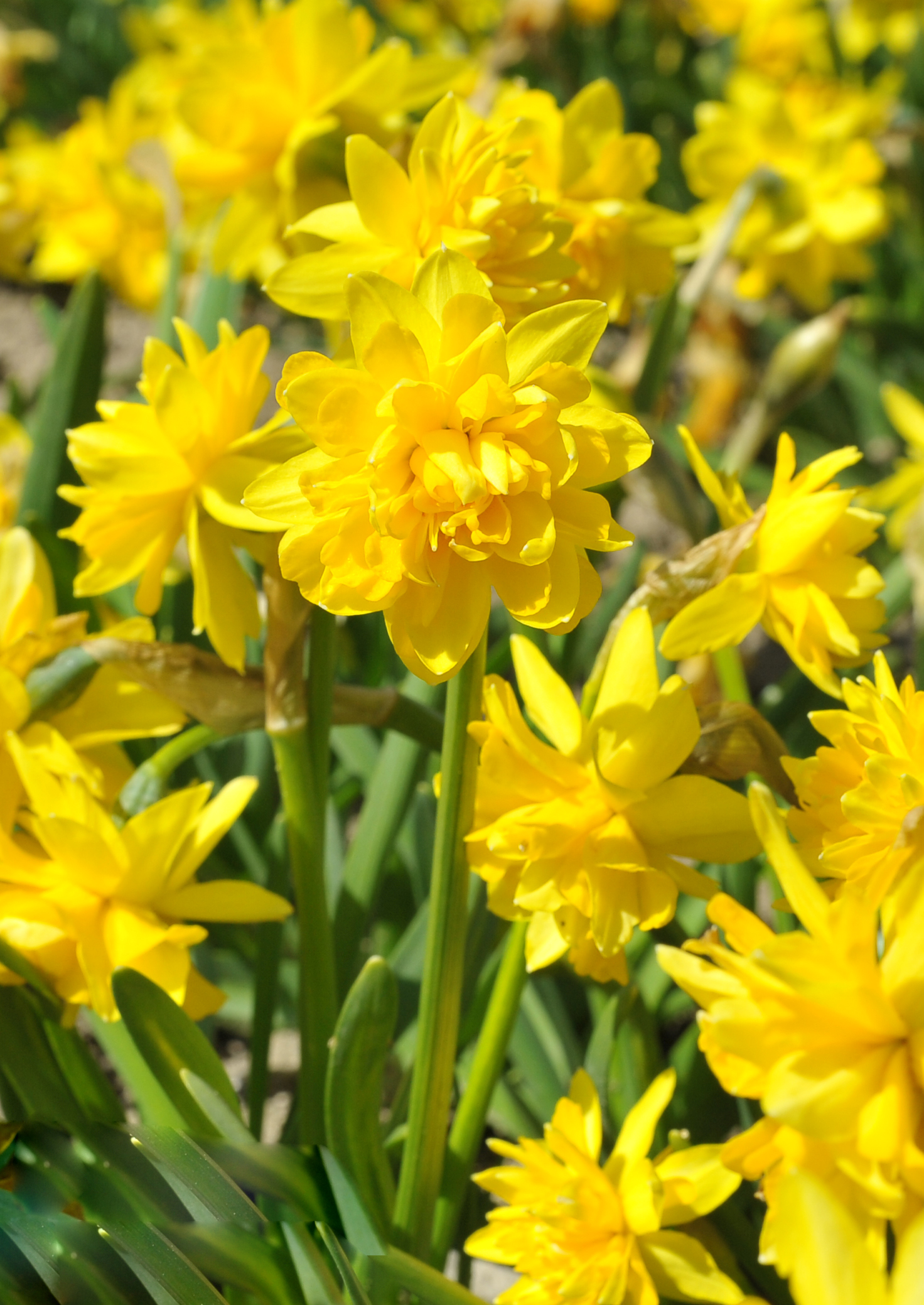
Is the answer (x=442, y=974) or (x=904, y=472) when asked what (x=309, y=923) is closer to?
(x=442, y=974)

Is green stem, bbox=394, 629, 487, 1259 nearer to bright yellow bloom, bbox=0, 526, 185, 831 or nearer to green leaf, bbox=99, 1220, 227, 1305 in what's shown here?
green leaf, bbox=99, 1220, 227, 1305

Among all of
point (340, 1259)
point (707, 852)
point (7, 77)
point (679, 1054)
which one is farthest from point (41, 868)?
point (7, 77)

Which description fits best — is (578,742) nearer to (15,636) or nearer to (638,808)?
(638,808)

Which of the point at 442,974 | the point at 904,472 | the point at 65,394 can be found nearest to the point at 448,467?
the point at 442,974

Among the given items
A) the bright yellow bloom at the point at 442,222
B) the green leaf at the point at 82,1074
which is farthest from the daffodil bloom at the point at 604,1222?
the bright yellow bloom at the point at 442,222

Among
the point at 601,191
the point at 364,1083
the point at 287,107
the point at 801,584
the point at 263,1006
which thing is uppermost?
the point at 287,107
